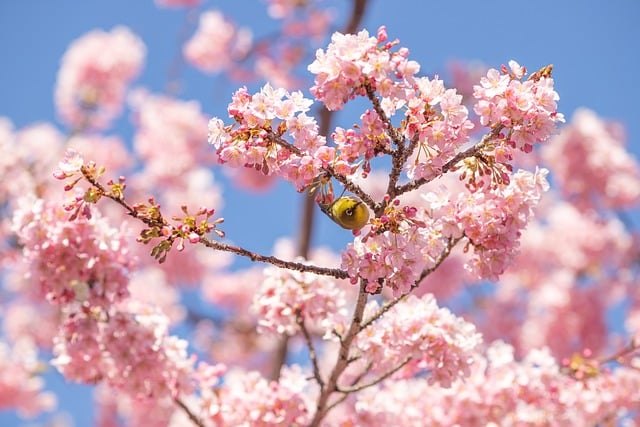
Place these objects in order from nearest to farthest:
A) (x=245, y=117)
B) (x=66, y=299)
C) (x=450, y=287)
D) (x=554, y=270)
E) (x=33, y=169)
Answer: (x=245, y=117)
(x=66, y=299)
(x=33, y=169)
(x=450, y=287)
(x=554, y=270)

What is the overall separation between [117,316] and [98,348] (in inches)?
8.3

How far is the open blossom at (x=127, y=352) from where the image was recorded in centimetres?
350

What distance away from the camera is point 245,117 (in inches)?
90.9

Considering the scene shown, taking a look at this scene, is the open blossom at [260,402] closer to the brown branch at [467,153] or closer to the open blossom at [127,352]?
the open blossom at [127,352]

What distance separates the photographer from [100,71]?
10.4 metres

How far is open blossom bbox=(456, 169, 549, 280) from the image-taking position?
264cm

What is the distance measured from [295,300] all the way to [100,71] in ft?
26.8

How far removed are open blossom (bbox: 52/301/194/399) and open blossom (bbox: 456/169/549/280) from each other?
178cm

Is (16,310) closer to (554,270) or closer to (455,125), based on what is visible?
(554,270)

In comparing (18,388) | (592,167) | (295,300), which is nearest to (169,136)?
(18,388)

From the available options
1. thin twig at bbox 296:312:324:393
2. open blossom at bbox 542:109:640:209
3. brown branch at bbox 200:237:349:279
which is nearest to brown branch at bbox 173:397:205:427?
thin twig at bbox 296:312:324:393

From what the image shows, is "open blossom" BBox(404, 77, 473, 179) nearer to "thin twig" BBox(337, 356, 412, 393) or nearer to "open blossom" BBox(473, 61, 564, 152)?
"open blossom" BBox(473, 61, 564, 152)

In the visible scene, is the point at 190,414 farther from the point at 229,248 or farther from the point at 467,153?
the point at 467,153

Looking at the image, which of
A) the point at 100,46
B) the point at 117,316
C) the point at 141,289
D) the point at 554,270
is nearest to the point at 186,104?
the point at 100,46
